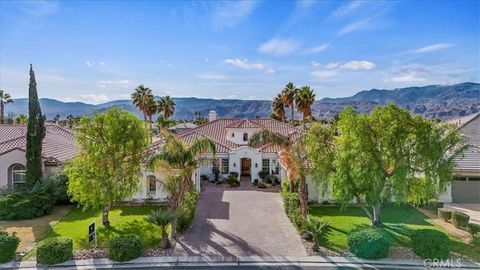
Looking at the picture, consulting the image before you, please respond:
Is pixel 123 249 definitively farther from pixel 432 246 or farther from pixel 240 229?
pixel 432 246

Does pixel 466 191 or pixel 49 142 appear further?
pixel 49 142

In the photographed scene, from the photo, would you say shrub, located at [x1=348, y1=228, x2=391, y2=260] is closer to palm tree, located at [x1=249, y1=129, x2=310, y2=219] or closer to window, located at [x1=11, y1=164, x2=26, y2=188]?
palm tree, located at [x1=249, y1=129, x2=310, y2=219]

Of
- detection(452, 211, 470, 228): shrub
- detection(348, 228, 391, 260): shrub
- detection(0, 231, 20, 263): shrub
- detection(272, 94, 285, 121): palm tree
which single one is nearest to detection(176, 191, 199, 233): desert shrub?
detection(0, 231, 20, 263): shrub

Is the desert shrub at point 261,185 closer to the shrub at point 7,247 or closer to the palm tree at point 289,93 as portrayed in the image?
the shrub at point 7,247

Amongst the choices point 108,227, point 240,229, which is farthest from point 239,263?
point 108,227

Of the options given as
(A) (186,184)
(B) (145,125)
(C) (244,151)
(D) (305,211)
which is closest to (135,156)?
(B) (145,125)

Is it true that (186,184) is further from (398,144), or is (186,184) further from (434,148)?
(434,148)
